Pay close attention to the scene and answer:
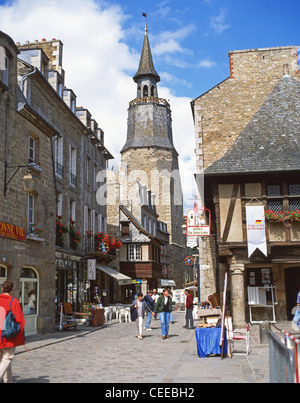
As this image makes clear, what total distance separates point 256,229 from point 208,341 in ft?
19.2

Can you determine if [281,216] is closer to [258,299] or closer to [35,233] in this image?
[258,299]

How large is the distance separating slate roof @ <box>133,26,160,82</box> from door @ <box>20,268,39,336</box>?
153ft

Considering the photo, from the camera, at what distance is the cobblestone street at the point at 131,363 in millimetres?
7027

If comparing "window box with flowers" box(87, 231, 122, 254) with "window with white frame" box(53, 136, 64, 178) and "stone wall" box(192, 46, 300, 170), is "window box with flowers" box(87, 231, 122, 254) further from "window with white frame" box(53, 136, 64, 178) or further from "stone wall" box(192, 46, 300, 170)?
"stone wall" box(192, 46, 300, 170)

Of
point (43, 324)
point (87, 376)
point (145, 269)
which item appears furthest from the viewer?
point (145, 269)

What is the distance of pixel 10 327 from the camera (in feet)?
20.2

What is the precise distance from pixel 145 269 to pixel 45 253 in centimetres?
2210

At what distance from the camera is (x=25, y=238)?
13555 millimetres

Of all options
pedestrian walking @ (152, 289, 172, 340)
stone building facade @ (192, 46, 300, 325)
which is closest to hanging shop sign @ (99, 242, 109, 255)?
stone building facade @ (192, 46, 300, 325)

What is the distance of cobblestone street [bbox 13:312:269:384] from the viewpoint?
23.1ft

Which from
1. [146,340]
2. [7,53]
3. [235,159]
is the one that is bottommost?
[146,340]

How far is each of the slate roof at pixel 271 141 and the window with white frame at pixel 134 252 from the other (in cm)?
2103

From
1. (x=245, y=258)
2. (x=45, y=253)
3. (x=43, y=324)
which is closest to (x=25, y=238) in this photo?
(x=45, y=253)
